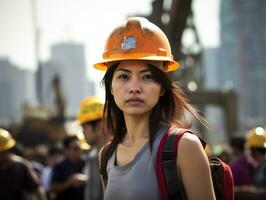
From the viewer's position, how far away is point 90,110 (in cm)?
652

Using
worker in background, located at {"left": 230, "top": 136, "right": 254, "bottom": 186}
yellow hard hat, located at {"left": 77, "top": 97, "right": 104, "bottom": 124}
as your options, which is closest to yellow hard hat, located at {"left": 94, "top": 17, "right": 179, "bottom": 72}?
yellow hard hat, located at {"left": 77, "top": 97, "right": 104, "bottom": 124}

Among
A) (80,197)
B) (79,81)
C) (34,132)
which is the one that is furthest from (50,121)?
(79,81)

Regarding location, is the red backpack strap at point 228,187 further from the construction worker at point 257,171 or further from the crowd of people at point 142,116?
the construction worker at point 257,171

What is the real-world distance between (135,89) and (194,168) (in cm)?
49

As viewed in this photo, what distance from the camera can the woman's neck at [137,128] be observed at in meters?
3.40

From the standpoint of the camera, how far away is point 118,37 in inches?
138

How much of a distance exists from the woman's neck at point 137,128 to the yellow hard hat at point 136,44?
0.31 m

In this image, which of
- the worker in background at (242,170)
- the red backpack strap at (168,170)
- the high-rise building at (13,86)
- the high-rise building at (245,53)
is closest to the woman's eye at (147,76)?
the red backpack strap at (168,170)

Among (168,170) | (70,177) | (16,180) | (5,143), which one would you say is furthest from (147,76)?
(70,177)

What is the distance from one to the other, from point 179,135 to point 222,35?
122 meters

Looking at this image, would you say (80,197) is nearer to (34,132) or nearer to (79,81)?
(34,132)

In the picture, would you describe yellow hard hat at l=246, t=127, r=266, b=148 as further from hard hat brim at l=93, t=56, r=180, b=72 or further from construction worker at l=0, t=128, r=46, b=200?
hard hat brim at l=93, t=56, r=180, b=72

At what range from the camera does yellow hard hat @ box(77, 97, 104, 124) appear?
6.31 meters

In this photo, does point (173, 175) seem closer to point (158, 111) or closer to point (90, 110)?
point (158, 111)
